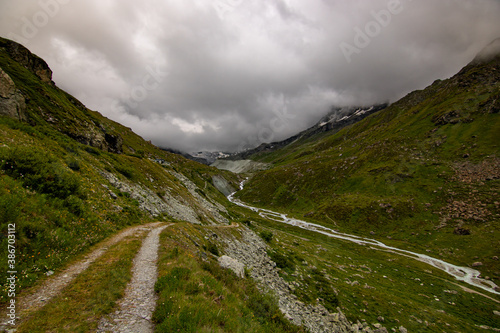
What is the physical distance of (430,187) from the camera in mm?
110812

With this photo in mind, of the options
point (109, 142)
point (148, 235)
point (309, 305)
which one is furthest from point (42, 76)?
point (309, 305)

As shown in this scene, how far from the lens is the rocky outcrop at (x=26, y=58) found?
5272cm

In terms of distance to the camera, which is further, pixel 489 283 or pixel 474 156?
pixel 474 156

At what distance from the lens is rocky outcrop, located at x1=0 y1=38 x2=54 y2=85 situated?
52.7 meters

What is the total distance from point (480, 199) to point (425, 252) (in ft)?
148

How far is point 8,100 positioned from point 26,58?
47.8m

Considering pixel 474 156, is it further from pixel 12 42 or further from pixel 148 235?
pixel 12 42

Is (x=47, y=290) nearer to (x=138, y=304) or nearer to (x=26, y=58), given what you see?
(x=138, y=304)

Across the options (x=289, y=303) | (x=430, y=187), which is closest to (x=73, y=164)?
(x=289, y=303)

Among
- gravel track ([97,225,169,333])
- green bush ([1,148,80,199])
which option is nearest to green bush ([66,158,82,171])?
green bush ([1,148,80,199])

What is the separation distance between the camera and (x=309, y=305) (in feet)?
79.3

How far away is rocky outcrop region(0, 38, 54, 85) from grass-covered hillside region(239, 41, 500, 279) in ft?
465

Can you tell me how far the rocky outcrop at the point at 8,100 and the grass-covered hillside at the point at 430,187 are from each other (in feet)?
382

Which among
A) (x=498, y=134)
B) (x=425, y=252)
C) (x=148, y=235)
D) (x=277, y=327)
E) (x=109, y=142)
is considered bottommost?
(x=425, y=252)
